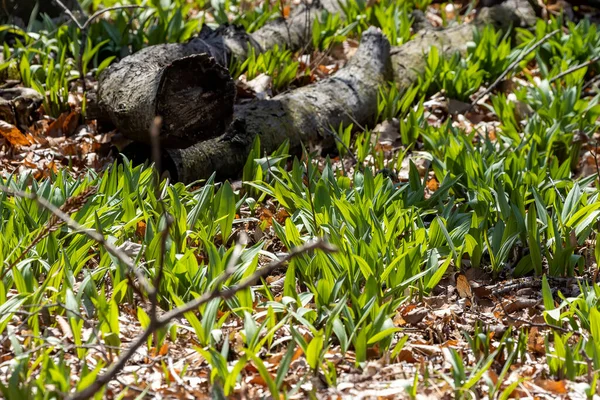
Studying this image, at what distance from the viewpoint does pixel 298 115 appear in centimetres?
404

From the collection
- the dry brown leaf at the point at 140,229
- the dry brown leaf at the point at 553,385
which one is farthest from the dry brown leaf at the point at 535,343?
the dry brown leaf at the point at 140,229

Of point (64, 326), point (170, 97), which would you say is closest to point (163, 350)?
point (64, 326)

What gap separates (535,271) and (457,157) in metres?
0.85

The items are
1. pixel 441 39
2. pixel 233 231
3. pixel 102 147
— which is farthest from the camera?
pixel 441 39

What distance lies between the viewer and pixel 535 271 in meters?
2.85

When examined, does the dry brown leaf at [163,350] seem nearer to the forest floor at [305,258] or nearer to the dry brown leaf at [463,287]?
the forest floor at [305,258]

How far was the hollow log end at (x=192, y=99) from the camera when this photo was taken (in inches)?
132

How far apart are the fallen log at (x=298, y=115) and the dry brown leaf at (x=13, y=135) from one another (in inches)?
35.9

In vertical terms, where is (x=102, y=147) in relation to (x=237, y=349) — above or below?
above

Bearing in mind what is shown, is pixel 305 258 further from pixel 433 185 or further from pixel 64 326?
pixel 433 185

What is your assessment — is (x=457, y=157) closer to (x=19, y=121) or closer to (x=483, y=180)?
(x=483, y=180)

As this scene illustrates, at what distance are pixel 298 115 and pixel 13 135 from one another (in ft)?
5.14

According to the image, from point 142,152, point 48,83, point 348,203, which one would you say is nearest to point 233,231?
point 348,203

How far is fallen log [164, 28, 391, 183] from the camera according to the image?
354 cm
